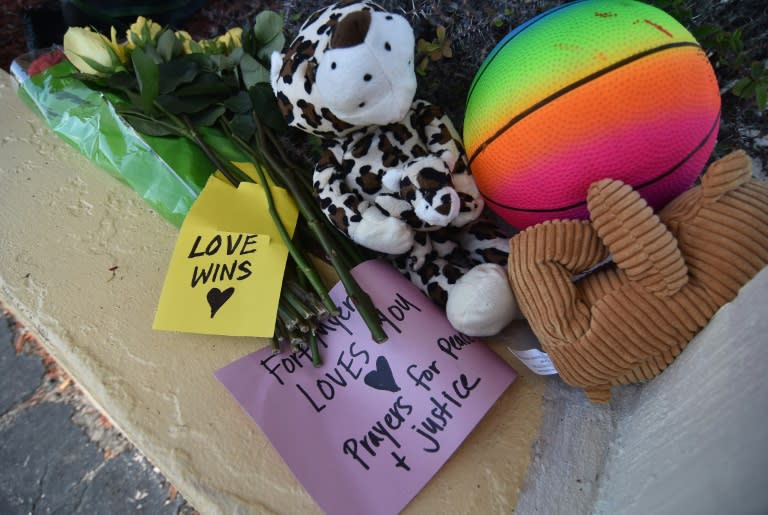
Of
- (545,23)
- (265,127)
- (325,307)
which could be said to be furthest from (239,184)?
(545,23)

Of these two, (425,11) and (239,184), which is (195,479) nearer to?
(239,184)

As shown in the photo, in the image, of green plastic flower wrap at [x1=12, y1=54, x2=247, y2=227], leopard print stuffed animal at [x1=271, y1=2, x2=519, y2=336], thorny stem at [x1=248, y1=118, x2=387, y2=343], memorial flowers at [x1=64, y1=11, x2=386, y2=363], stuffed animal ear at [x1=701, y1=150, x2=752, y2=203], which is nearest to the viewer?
stuffed animal ear at [x1=701, y1=150, x2=752, y2=203]

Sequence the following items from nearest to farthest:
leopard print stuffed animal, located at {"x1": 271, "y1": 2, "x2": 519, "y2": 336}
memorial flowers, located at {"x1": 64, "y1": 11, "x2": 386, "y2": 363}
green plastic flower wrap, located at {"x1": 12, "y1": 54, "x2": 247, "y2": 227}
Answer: leopard print stuffed animal, located at {"x1": 271, "y1": 2, "x2": 519, "y2": 336} → memorial flowers, located at {"x1": 64, "y1": 11, "x2": 386, "y2": 363} → green plastic flower wrap, located at {"x1": 12, "y1": 54, "x2": 247, "y2": 227}

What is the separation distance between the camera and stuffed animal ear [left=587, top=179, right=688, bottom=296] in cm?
56

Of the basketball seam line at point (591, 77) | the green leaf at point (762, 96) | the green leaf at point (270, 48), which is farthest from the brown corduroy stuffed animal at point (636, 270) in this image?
the green leaf at point (270, 48)

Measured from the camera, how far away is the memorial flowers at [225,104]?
88 centimetres

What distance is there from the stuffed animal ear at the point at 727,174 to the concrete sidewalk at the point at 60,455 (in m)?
1.22

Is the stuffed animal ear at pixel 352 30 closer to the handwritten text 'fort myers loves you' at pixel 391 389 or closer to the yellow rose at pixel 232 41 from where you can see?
the handwritten text 'fort myers loves you' at pixel 391 389

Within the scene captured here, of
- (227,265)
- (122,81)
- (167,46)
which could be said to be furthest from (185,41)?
(227,265)

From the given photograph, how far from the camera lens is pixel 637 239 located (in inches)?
22.3

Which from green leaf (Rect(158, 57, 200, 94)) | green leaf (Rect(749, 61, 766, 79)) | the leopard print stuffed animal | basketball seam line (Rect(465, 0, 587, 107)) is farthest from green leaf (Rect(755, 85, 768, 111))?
green leaf (Rect(158, 57, 200, 94))

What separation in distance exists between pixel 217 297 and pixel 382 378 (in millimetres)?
305

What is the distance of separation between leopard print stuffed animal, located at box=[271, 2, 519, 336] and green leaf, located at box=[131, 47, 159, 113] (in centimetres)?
27

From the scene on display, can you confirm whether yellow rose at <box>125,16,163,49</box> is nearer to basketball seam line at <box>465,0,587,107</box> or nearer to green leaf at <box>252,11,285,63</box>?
green leaf at <box>252,11,285,63</box>
